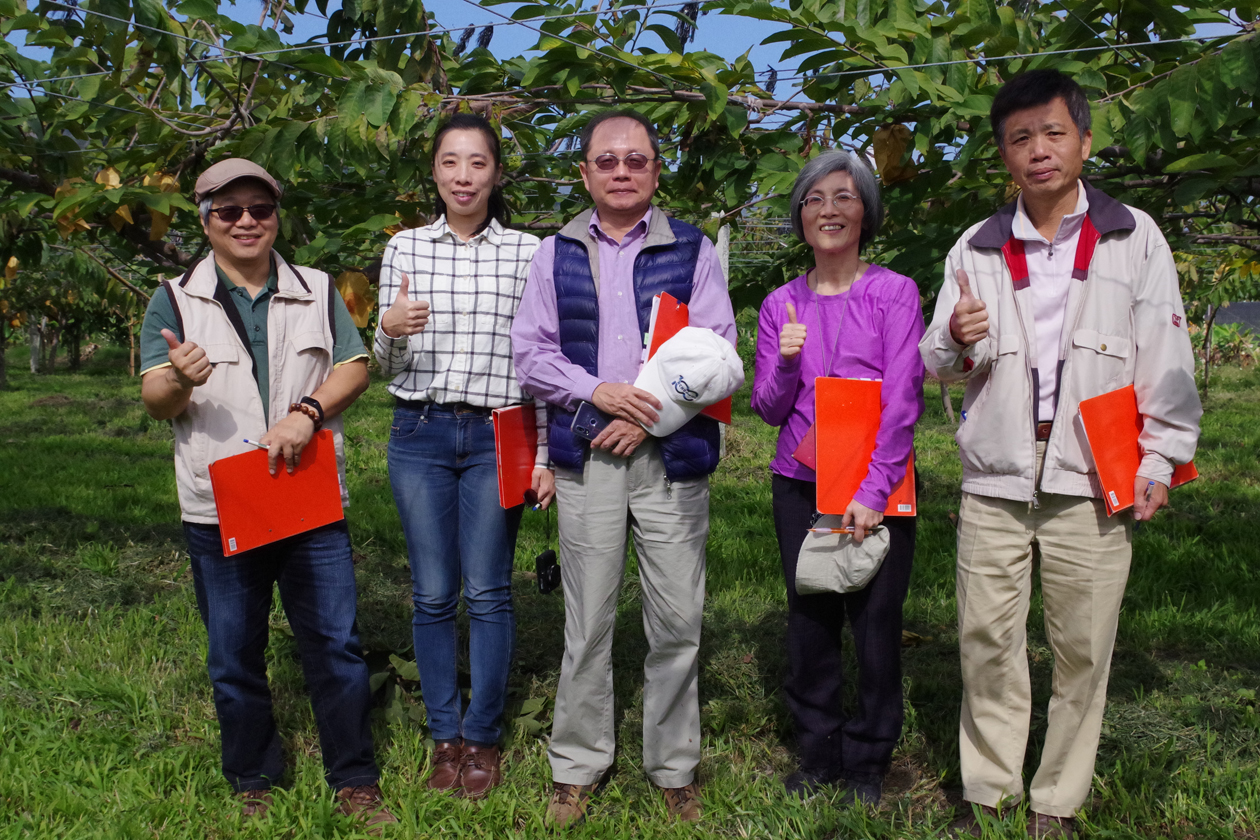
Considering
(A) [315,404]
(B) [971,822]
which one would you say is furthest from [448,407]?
(B) [971,822]

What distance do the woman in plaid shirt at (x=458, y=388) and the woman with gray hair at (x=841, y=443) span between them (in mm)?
696

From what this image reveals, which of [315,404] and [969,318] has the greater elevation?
[969,318]

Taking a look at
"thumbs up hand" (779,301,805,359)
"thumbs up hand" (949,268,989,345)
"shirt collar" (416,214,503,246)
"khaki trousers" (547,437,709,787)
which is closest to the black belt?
"khaki trousers" (547,437,709,787)

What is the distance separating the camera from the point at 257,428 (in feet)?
8.72

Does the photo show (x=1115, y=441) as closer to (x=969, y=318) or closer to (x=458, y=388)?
(x=969, y=318)

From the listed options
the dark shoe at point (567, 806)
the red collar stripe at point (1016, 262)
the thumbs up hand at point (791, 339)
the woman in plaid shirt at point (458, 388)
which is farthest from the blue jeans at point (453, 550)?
Result: the red collar stripe at point (1016, 262)

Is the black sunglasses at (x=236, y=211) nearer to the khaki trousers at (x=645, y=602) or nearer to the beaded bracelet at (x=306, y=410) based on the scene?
the beaded bracelet at (x=306, y=410)

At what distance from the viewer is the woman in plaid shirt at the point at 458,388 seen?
2.85m

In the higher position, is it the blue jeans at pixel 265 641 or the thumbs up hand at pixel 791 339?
the thumbs up hand at pixel 791 339

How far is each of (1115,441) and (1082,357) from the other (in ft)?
0.68

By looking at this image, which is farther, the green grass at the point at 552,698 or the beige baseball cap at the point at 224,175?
the green grass at the point at 552,698

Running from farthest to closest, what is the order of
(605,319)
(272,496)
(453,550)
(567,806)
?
1. (453,550)
2. (567,806)
3. (605,319)
4. (272,496)

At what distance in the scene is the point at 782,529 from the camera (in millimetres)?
2848

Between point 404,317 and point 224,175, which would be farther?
point 404,317
